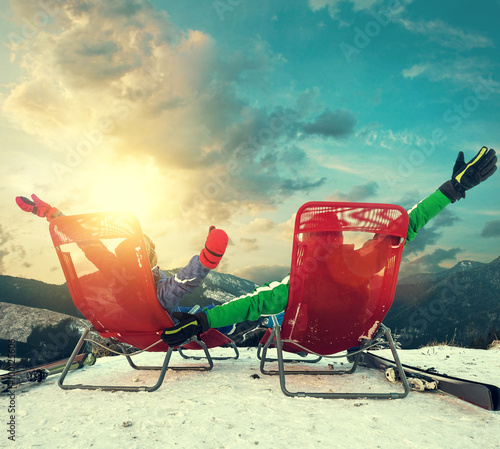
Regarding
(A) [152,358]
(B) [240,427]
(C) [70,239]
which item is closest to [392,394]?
(B) [240,427]

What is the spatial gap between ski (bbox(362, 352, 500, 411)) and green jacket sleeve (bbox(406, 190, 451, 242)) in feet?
3.64

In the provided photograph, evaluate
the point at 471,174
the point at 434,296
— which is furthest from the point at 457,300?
the point at 471,174

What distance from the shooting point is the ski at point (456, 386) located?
89.4 inches

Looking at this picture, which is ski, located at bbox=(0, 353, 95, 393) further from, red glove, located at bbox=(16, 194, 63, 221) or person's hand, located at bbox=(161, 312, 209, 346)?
red glove, located at bbox=(16, 194, 63, 221)

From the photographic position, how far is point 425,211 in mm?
2980

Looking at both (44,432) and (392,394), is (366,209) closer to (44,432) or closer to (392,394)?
(392,394)

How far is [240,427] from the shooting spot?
2.10 meters

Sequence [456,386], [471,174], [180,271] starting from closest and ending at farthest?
[456,386], [471,174], [180,271]

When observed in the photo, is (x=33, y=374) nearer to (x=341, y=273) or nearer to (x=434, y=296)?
(x=341, y=273)

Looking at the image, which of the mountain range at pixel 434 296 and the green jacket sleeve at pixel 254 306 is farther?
the mountain range at pixel 434 296

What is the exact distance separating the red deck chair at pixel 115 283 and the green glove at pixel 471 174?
2440mm

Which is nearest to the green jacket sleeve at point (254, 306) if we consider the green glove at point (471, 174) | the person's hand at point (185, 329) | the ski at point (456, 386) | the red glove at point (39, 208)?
the person's hand at point (185, 329)

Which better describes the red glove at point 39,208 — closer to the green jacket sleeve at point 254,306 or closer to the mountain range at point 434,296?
the green jacket sleeve at point 254,306

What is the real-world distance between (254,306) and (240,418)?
99 cm
